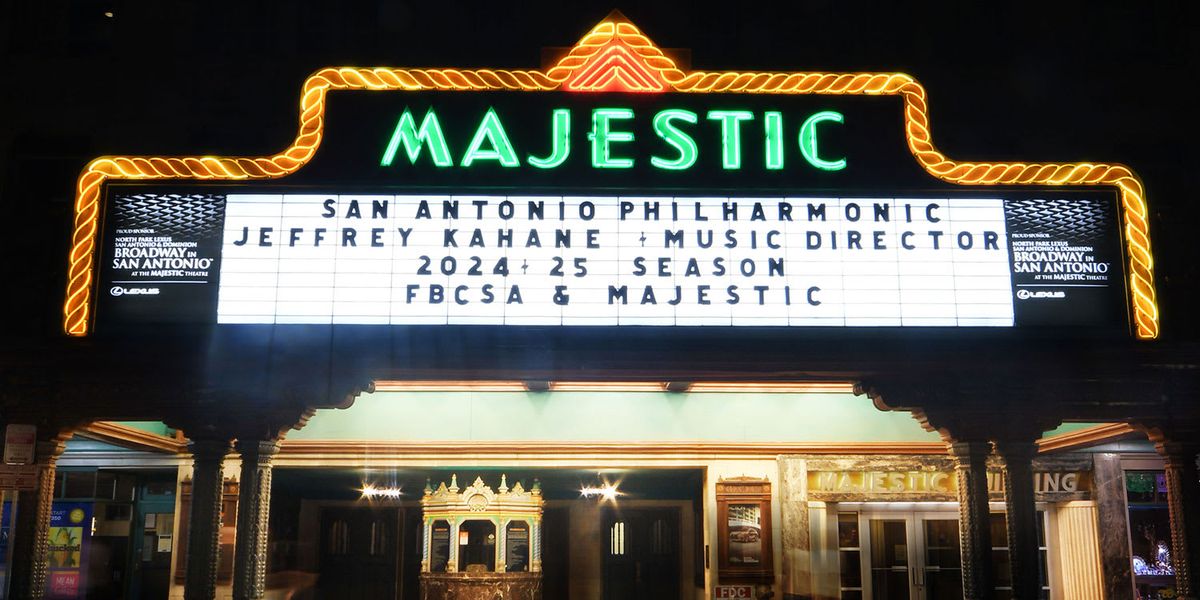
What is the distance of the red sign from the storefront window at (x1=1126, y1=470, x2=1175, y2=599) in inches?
214

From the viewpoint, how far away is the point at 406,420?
→ 14.3 meters

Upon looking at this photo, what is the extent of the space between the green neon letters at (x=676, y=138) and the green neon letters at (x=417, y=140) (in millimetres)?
2225

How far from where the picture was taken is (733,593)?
13.6m

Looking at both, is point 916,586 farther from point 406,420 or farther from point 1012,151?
point 406,420

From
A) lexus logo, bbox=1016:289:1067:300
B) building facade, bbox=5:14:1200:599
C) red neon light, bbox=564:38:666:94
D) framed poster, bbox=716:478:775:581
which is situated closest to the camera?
building facade, bbox=5:14:1200:599

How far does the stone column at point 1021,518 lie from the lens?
939 centimetres

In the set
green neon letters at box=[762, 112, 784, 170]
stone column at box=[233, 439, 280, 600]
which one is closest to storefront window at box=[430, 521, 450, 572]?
stone column at box=[233, 439, 280, 600]

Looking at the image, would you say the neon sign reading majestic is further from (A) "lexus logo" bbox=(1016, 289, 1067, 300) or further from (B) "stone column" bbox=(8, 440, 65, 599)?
(B) "stone column" bbox=(8, 440, 65, 599)

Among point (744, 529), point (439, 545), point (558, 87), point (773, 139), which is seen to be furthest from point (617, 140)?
point (439, 545)

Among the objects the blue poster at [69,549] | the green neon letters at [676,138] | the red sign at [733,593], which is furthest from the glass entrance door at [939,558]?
the blue poster at [69,549]

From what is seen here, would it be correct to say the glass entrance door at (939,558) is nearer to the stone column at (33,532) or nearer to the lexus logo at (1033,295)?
the lexus logo at (1033,295)

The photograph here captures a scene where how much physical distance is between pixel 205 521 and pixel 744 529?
303 inches

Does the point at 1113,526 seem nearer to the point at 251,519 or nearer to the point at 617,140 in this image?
the point at 617,140

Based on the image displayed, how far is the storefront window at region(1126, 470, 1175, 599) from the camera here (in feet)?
44.4
